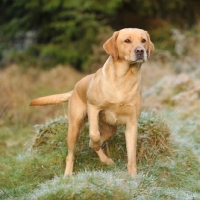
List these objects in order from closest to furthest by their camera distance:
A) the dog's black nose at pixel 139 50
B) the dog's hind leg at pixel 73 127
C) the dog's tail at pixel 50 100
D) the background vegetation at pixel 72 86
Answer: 1. the dog's black nose at pixel 139 50
2. the background vegetation at pixel 72 86
3. the dog's hind leg at pixel 73 127
4. the dog's tail at pixel 50 100

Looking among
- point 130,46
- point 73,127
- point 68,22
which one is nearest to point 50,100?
point 73,127

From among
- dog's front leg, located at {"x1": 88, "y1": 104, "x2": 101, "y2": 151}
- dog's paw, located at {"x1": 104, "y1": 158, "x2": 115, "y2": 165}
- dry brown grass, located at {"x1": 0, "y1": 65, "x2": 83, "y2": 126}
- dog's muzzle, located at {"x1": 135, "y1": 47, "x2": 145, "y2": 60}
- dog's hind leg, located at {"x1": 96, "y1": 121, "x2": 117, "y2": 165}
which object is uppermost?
dog's muzzle, located at {"x1": 135, "y1": 47, "x2": 145, "y2": 60}

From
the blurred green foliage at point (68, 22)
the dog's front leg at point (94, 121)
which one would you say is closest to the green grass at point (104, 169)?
the dog's front leg at point (94, 121)

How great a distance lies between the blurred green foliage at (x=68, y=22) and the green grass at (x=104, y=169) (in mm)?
6358

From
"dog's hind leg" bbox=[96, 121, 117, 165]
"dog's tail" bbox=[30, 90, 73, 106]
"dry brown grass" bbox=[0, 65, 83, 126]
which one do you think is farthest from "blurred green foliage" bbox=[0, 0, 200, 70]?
"dog's hind leg" bbox=[96, 121, 117, 165]

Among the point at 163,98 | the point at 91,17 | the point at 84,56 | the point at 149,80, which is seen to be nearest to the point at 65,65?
the point at 84,56

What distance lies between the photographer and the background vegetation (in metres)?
5.23

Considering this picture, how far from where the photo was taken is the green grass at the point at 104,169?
184 inches

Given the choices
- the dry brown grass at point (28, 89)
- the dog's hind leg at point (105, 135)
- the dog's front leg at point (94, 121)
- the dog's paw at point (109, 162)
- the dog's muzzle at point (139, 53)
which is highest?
the dog's muzzle at point (139, 53)

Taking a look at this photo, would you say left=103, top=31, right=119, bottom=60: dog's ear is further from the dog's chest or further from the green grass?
the green grass

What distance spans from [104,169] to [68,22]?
750cm

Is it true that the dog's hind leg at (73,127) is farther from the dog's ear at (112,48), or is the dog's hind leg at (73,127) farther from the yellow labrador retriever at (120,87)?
the dog's ear at (112,48)

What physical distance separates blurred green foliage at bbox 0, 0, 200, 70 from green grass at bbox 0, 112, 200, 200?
636cm

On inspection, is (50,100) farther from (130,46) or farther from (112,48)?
(130,46)
